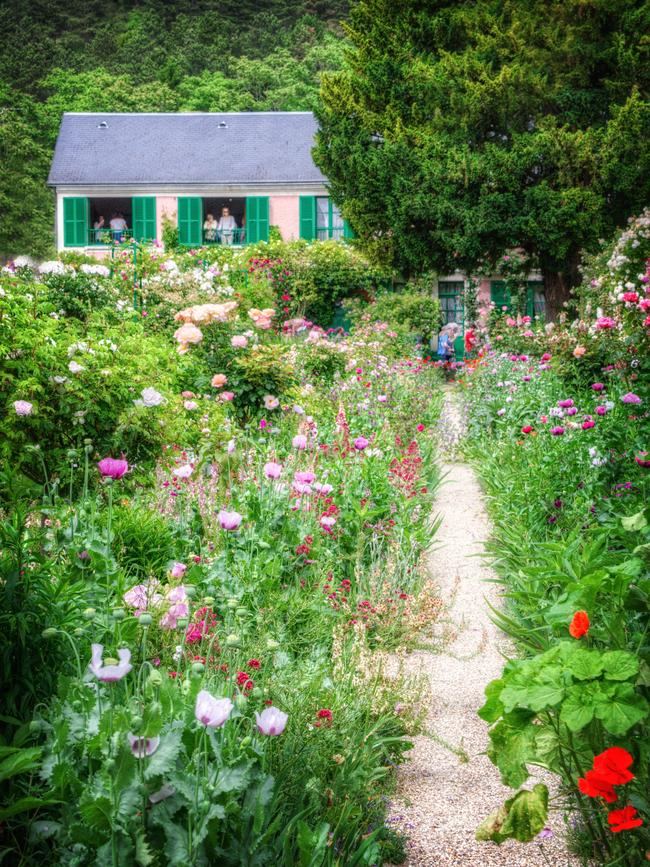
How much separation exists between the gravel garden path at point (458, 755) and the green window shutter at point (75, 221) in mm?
19342

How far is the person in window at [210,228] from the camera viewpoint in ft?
72.7

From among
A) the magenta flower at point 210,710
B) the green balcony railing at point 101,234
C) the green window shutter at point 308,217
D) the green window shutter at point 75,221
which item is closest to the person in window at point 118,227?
the green balcony railing at point 101,234

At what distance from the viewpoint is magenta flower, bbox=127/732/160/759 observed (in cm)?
155

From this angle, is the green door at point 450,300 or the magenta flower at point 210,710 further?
the green door at point 450,300

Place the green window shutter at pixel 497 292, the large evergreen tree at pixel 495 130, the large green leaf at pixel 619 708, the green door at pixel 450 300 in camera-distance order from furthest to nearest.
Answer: the green door at pixel 450 300
the green window shutter at pixel 497 292
the large evergreen tree at pixel 495 130
the large green leaf at pixel 619 708

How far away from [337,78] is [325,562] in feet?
→ 40.1

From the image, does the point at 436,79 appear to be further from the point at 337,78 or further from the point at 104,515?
the point at 104,515

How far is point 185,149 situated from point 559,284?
13045 mm

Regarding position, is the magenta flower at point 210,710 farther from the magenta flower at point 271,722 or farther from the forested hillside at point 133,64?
the forested hillside at point 133,64

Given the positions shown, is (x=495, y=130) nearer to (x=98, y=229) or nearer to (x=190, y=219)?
(x=190, y=219)

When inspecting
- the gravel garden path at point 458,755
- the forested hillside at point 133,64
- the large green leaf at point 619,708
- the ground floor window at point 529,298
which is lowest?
the gravel garden path at point 458,755

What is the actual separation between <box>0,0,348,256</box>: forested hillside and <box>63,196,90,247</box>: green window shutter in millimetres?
5782

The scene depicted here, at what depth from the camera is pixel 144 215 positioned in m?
22.2

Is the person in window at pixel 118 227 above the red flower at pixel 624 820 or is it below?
above
